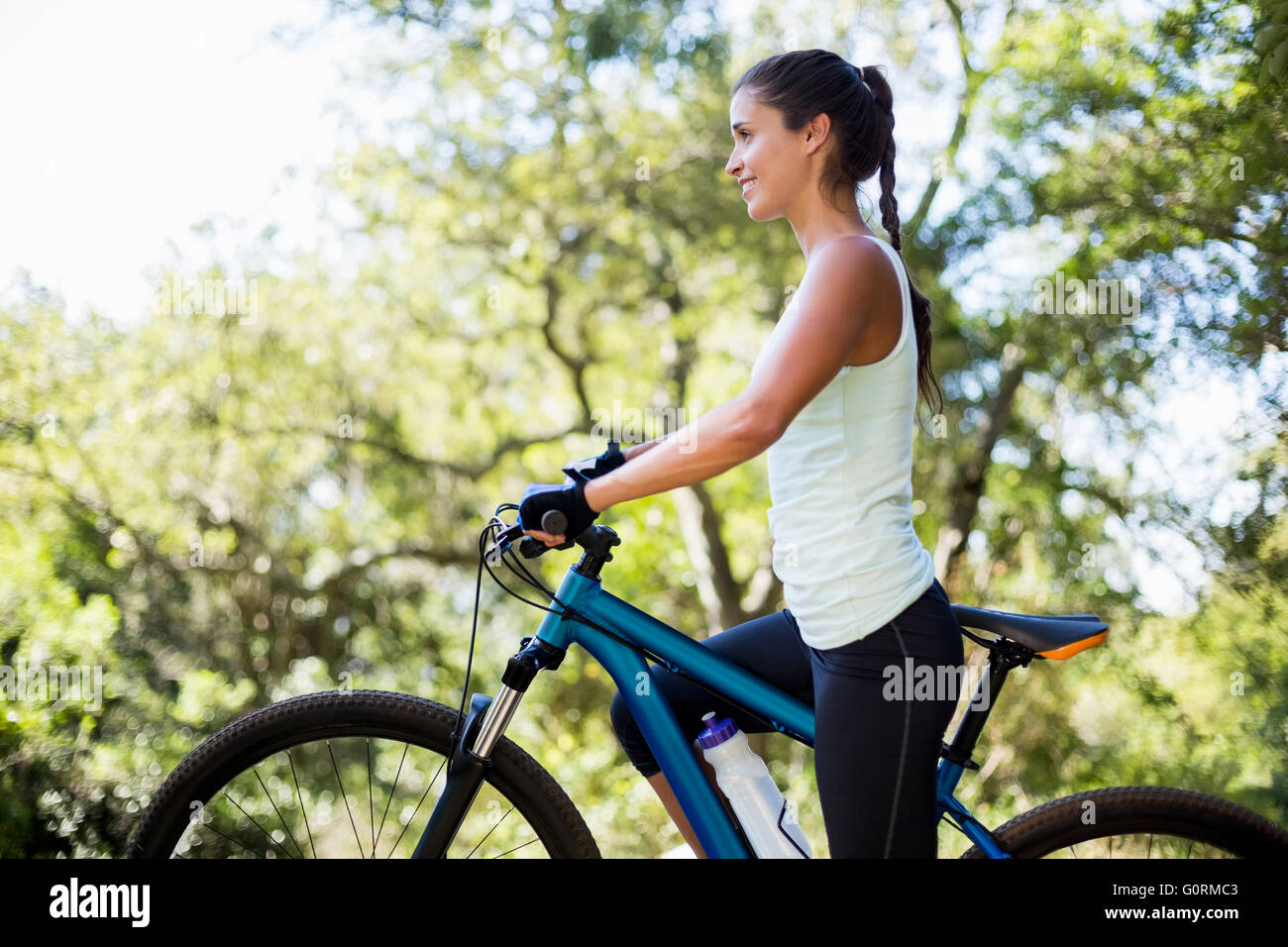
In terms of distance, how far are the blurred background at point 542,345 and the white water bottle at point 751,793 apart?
2790 millimetres

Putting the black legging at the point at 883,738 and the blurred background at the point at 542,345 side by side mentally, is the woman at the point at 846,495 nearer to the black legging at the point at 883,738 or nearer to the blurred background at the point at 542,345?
the black legging at the point at 883,738

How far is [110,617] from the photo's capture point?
436cm

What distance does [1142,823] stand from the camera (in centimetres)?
171

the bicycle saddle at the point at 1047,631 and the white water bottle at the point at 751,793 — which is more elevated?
the bicycle saddle at the point at 1047,631

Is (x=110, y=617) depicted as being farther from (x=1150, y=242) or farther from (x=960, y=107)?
(x=960, y=107)

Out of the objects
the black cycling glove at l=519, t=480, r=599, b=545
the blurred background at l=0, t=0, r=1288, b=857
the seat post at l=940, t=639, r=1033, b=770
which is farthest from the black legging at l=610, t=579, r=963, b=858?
the blurred background at l=0, t=0, r=1288, b=857

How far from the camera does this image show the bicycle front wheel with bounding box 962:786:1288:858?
169 cm

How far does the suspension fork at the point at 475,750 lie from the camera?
156cm

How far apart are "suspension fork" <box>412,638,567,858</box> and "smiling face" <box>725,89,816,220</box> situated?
800 millimetres

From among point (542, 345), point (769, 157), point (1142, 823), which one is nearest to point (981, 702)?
point (1142, 823)

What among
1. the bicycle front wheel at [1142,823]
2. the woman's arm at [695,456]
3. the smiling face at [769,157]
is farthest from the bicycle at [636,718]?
the smiling face at [769,157]
